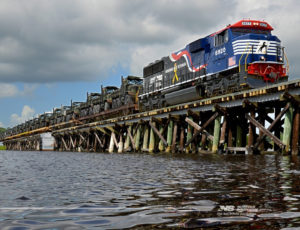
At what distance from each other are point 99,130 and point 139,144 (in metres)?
10.1

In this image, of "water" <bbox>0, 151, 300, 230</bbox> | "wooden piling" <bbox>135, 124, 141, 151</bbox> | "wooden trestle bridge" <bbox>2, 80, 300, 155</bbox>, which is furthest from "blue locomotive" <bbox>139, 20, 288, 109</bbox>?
"water" <bbox>0, 151, 300, 230</bbox>

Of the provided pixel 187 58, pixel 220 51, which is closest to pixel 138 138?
pixel 187 58

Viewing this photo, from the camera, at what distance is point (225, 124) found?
70.9 feet

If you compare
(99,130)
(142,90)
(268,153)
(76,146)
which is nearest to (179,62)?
(142,90)

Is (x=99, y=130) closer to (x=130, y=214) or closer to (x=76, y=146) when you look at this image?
(x=76, y=146)

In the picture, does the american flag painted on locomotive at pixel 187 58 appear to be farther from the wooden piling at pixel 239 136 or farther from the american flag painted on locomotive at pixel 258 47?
the wooden piling at pixel 239 136

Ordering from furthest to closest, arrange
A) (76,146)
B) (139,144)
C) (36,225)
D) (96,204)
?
(76,146) → (139,144) → (96,204) → (36,225)

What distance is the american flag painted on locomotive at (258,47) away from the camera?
2103cm

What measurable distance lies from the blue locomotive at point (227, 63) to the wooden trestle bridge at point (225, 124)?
1291 mm

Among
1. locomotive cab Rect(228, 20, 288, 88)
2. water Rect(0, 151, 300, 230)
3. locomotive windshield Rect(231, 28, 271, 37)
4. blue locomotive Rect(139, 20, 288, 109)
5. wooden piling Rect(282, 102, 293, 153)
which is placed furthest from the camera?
locomotive windshield Rect(231, 28, 271, 37)

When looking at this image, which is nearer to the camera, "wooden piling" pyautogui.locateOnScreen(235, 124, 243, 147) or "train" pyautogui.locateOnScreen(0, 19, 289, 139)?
"train" pyautogui.locateOnScreen(0, 19, 289, 139)

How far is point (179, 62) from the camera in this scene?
28531 mm

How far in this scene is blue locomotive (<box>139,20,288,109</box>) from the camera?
2086 centimetres

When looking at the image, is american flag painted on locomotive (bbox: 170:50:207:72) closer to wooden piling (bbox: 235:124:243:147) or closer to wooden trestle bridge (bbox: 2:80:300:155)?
wooden trestle bridge (bbox: 2:80:300:155)
